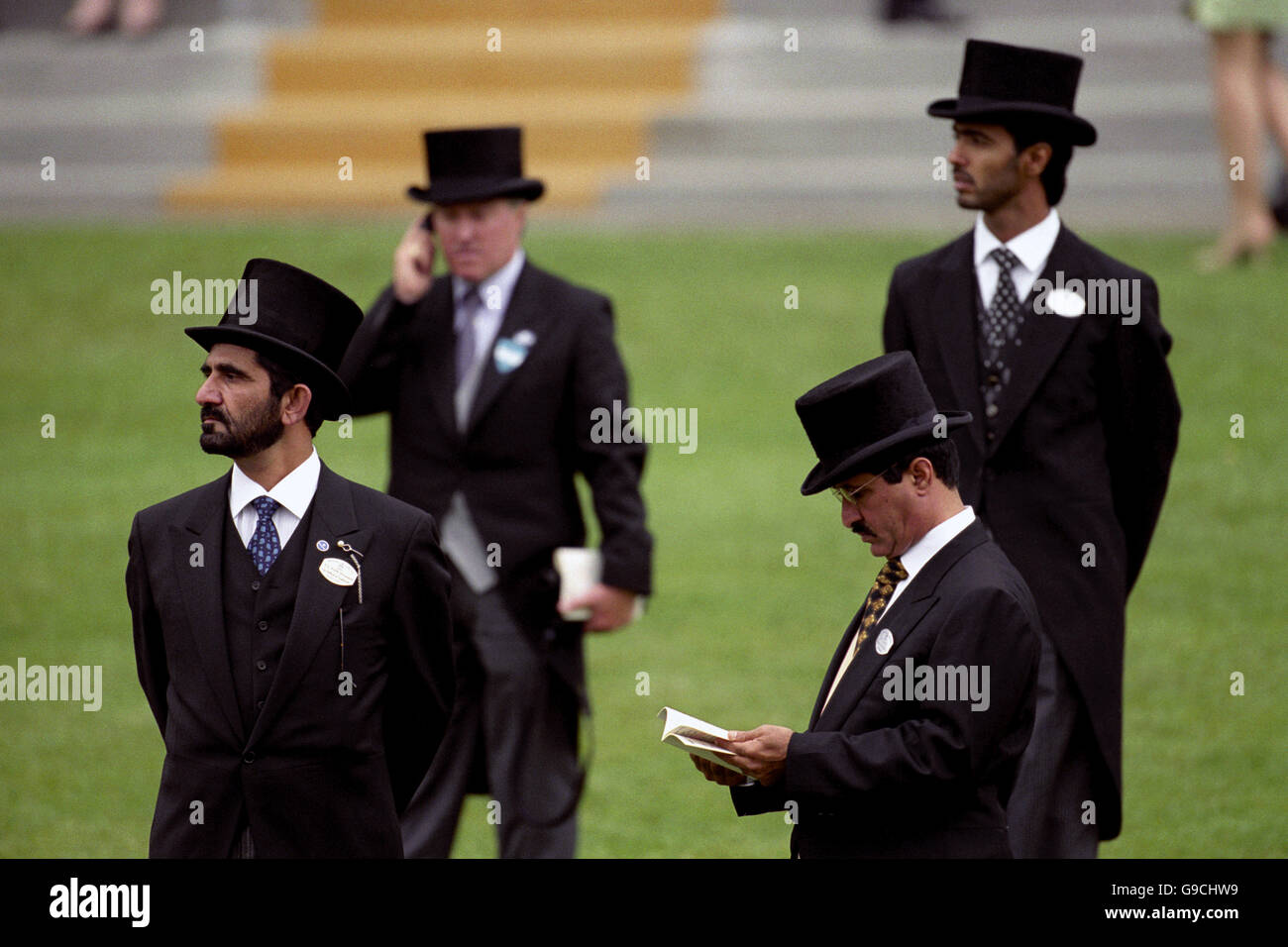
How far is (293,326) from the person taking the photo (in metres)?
4.63

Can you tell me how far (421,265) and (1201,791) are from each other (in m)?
3.77

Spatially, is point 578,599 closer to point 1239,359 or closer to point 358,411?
point 358,411

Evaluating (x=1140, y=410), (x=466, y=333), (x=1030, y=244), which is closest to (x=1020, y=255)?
(x=1030, y=244)

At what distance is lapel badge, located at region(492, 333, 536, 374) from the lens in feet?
22.0

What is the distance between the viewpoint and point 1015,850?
565 cm

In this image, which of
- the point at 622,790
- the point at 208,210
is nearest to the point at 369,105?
the point at 208,210

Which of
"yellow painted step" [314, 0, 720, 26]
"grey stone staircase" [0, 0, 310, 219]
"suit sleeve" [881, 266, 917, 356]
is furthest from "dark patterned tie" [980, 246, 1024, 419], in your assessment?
"yellow painted step" [314, 0, 720, 26]

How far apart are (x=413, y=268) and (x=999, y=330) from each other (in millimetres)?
2102

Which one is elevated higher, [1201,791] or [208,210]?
[208,210]

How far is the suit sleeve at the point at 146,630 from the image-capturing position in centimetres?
463

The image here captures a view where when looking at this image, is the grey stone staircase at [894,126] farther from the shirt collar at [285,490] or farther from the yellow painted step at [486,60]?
the shirt collar at [285,490]

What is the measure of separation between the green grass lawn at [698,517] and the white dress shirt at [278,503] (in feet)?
10.3

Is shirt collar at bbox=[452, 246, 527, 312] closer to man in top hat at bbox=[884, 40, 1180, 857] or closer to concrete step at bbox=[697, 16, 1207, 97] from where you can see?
man in top hat at bbox=[884, 40, 1180, 857]

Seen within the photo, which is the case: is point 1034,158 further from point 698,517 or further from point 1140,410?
point 698,517
